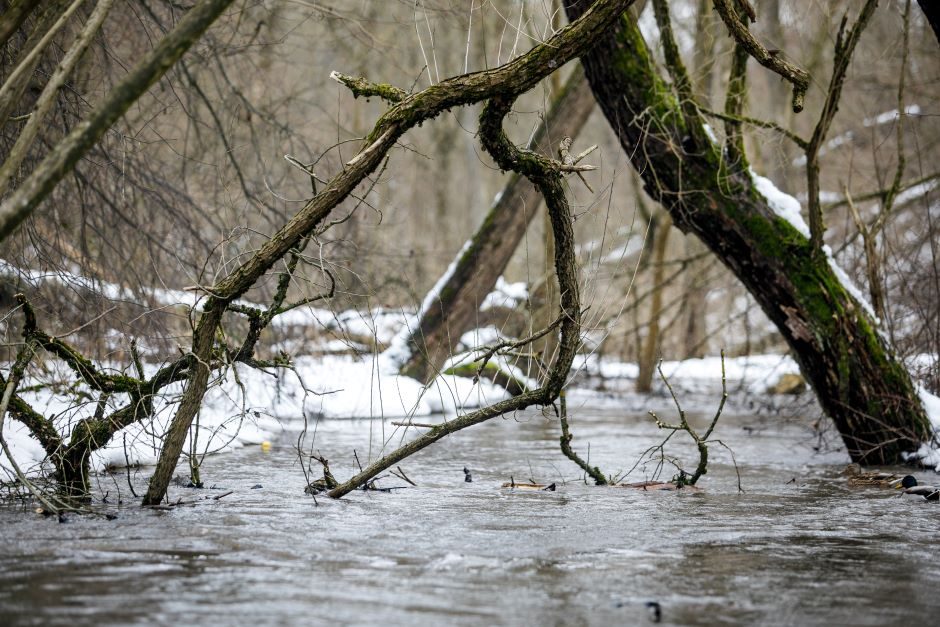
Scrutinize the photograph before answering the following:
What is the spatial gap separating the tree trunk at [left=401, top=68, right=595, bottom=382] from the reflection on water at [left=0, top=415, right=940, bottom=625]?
6237mm

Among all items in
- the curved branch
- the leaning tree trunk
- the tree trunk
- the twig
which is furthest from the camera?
the tree trunk

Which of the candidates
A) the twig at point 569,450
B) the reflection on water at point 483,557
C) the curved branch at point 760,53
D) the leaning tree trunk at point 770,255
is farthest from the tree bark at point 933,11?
the twig at point 569,450

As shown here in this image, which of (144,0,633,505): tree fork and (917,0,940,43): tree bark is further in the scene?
(917,0,940,43): tree bark

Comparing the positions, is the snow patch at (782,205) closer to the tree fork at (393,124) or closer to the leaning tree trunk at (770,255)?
the leaning tree trunk at (770,255)

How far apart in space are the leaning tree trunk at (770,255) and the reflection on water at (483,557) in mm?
1127

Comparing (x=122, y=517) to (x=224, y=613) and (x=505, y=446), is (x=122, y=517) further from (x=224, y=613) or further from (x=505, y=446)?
(x=505, y=446)

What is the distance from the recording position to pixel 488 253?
14.1 m

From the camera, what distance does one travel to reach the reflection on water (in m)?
3.88

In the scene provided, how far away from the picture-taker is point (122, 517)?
5.66 m

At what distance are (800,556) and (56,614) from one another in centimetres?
343

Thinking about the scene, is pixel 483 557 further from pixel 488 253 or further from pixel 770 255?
pixel 488 253

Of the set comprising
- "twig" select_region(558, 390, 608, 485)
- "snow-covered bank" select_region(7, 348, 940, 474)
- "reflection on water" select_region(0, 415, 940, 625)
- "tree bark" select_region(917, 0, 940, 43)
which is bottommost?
"reflection on water" select_region(0, 415, 940, 625)

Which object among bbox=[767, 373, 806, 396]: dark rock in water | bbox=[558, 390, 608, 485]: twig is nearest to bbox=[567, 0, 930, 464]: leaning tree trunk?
bbox=[558, 390, 608, 485]: twig

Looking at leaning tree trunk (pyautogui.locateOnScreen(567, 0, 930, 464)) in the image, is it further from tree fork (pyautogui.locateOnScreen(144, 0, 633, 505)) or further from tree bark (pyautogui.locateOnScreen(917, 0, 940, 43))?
tree fork (pyautogui.locateOnScreen(144, 0, 633, 505))
